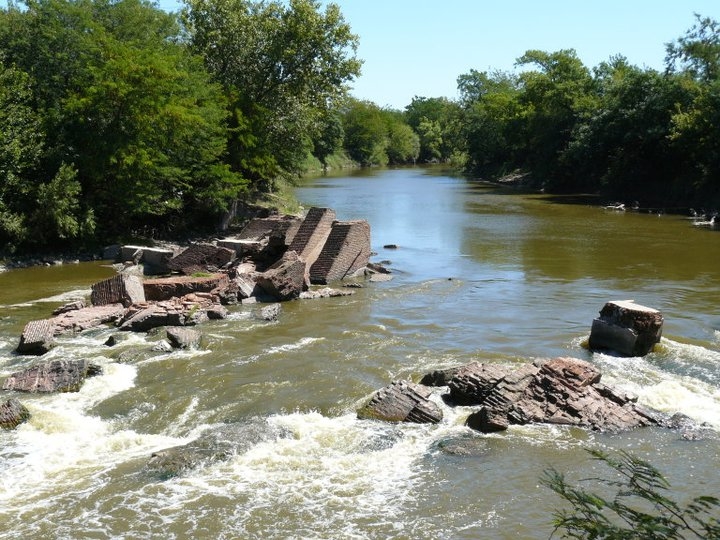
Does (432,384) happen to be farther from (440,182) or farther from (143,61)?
(440,182)

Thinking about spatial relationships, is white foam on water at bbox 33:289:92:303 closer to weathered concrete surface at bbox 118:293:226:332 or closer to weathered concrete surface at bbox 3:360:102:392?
weathered concrete surface at bbox 118:293:226:332

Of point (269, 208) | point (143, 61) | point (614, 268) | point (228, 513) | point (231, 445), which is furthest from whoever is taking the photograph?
point (269, 208)

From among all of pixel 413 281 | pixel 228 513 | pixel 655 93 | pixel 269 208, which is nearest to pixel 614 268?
pixel 413 281

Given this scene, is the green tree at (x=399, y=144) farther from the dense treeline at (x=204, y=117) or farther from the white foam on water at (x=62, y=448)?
the white foam on water at (x=62, y=448)

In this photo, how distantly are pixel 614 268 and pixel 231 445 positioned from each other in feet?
51.4

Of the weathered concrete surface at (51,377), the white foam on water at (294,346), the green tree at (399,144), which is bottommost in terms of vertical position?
the white foam on water at (294,346)

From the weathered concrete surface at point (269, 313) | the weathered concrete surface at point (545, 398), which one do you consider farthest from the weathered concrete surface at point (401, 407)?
the weathered concrete surface at point (269, 313)

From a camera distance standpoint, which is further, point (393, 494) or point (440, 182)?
point (440, 182)

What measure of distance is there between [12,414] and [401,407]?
508 centimetres

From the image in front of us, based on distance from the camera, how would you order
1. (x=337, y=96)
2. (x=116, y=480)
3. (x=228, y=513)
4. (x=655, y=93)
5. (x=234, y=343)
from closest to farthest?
1. (x=228, y=513)
2. (x=116, y=480)
3. (x=234, y=343)
4. (x=337, y=96)
5. (x=655, y=93)

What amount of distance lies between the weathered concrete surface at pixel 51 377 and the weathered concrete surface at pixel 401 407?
14.5ft

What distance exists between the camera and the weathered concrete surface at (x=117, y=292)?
16000mm

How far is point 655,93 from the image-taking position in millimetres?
41219

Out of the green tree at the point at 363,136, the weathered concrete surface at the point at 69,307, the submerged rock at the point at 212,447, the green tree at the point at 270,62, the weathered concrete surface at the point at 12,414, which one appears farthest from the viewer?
the green tree at the point at 363,136
